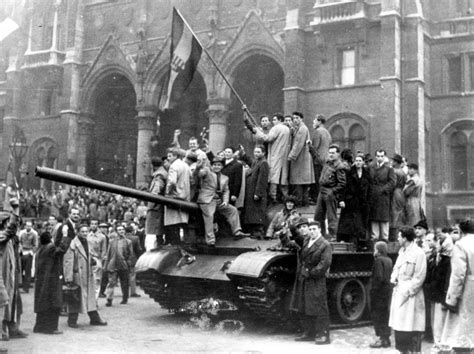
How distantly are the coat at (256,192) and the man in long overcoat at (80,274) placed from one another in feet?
9.58

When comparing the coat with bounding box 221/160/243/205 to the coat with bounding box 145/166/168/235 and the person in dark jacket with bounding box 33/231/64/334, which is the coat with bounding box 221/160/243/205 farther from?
the person in dark jacket with bounding box 33/231/64/334

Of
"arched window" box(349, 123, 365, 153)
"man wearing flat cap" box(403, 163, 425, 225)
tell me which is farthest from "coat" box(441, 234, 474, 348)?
"arched window" box(349, 123, 365, 153)

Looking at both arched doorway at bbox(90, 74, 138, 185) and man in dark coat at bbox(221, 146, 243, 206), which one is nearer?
man in dark coat at bbox(221, 146, 243, 206)

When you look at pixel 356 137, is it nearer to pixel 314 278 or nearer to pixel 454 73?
pixel 454 73

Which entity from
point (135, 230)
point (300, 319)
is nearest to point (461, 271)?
point (300, 319)

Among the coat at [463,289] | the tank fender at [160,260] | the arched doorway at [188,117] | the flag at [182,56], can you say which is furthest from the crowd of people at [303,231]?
the arched doorway at [188,117]

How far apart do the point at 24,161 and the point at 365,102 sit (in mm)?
20677

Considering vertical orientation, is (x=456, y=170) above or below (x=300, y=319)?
above

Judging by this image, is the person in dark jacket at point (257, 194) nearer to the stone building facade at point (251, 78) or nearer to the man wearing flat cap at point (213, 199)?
the man wearing flat cap at point (213, 199)

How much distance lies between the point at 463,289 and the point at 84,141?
102 feet

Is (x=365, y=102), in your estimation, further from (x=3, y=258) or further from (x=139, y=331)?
(x=3, y=258)

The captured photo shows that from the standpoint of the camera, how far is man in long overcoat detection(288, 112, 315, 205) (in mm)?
12008

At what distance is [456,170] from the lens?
29.4 meters

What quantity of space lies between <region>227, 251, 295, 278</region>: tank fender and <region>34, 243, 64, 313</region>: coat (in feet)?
8.92
